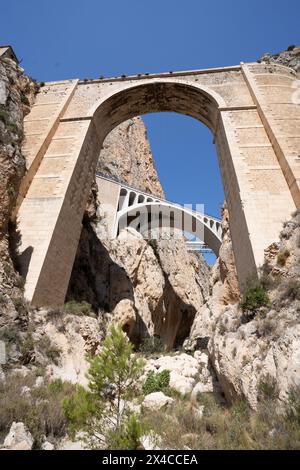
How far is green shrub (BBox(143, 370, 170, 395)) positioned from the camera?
6441 mm

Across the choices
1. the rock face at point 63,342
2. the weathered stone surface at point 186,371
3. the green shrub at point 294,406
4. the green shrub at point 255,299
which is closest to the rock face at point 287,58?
the green shrub at point 255,299

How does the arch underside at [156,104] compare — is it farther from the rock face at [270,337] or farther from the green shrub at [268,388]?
the green shrub at [268,388]

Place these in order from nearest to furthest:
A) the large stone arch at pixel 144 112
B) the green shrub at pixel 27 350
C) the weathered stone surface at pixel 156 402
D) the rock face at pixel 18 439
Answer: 1. the rock face at pixel 18 439
2. the weathered stone surface at pixel 156 402
3. the green shrub at pixel 27 350
4. the large stone arch at pixel 144 112

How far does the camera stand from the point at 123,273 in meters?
17.6

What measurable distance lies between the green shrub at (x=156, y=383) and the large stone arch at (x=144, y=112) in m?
3.56

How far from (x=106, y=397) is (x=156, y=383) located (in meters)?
3.43

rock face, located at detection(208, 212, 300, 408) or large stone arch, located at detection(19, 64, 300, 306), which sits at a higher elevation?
large stone arch, located at detection(19, 64, 300, 306)

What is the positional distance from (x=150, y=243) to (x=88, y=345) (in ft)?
53.5

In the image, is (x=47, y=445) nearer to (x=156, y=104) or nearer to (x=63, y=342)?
(x=63, y=342)

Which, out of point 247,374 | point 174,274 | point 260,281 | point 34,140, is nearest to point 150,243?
point 174,274

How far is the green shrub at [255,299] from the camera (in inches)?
229

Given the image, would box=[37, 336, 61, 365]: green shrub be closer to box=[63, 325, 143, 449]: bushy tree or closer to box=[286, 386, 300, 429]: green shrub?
box=[63, 325, 143, 449]: bushy tree

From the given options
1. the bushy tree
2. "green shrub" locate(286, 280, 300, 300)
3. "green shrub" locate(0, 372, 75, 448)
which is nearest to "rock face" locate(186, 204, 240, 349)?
"green shrub" locate(286, 280, 300, 300)

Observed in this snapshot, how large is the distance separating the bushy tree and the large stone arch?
510 cm
